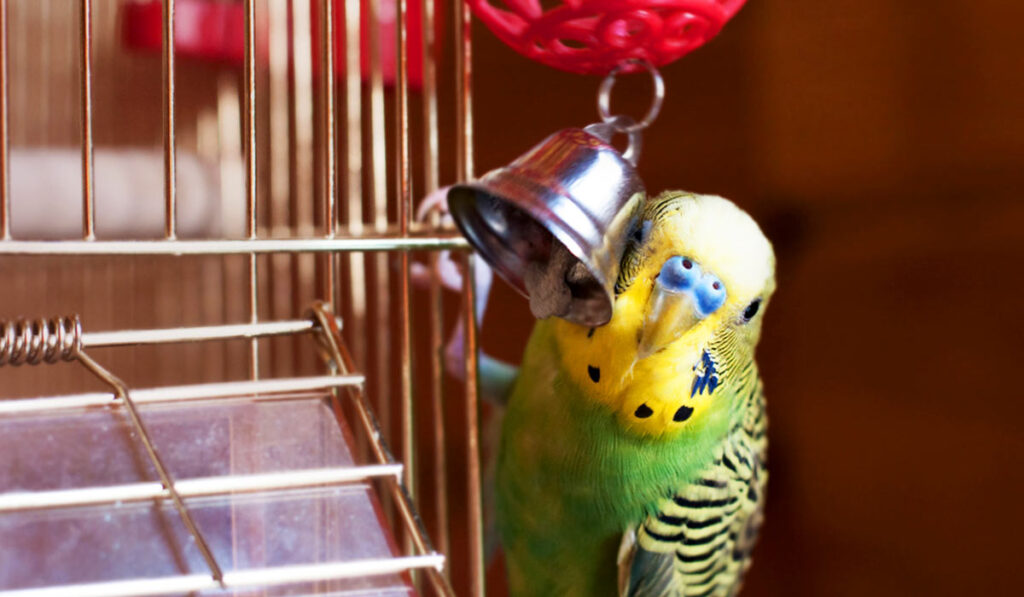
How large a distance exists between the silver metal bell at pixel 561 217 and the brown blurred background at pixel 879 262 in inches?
12.5

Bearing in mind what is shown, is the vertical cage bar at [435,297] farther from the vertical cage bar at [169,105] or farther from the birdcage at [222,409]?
the vertical cage bar at [169,105]

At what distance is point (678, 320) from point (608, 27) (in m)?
0.15

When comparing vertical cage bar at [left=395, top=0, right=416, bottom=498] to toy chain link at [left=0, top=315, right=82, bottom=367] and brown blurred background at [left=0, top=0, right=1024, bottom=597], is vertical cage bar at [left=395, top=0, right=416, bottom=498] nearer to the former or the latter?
toy chain link at [left=0, top=315, right=82, bottom=367]

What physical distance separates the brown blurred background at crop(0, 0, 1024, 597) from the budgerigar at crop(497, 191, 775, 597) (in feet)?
0.53

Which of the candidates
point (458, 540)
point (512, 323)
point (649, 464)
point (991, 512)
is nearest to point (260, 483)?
point (649, 464)

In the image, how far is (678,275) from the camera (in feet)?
1.48

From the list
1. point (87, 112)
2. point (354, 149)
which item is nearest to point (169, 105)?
point (87, 112)

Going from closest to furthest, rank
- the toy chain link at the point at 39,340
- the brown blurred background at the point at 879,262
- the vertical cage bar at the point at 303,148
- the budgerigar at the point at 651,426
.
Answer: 1. the toy chain link at the point at 39,340
2. the budgerigar at the point at 651,426
3. the brown blurred background at the point at 879,262
4. the vertical cage bar at the point at 303,148

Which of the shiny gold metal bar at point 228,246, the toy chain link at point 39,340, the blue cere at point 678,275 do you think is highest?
the shiny gold metal bar at point 228,246

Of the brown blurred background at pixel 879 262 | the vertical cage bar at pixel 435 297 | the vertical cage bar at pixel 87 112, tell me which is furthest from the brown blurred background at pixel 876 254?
the vertical cage bar at pixel 87 112

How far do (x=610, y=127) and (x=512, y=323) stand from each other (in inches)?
24.9

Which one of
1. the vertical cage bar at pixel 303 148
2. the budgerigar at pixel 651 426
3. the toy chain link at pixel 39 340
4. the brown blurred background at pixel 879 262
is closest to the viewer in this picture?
the toy chain link at pixel 39 340

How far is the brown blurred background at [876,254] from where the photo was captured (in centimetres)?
62

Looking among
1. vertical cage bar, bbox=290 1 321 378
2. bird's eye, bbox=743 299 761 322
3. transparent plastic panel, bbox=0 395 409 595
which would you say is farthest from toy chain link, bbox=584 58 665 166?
vertical cage bar, bbox=290 1 321 378
